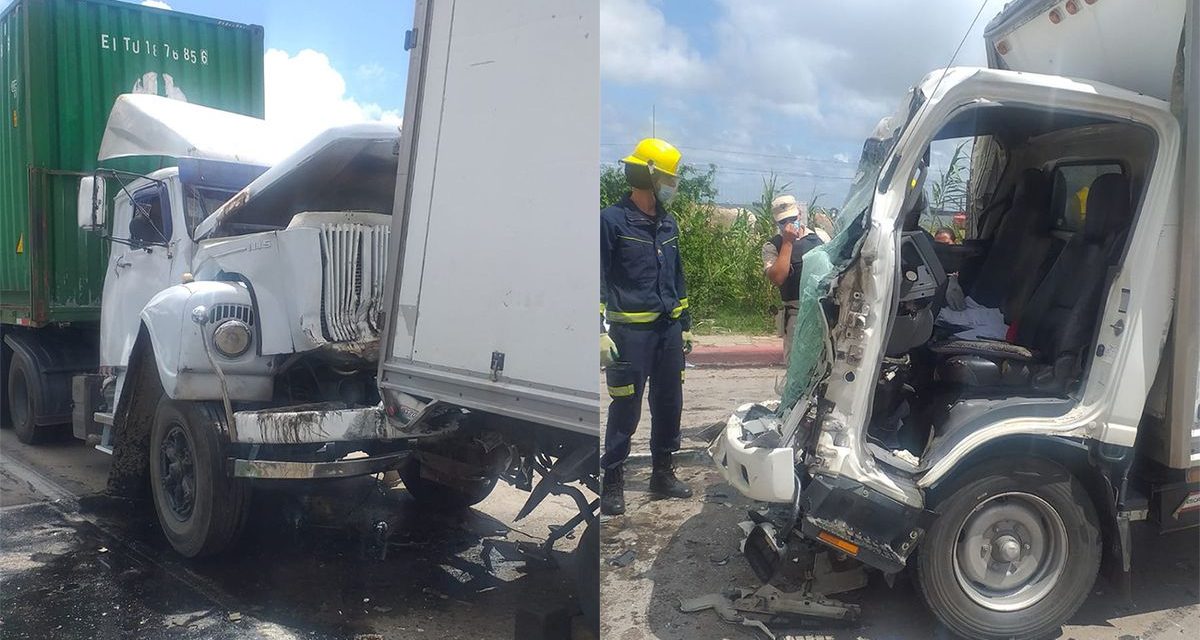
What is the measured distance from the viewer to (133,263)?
5.53 m

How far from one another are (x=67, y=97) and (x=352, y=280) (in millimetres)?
4000

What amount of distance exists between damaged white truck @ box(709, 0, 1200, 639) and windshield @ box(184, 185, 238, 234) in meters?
3.42

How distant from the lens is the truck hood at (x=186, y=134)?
5270mm

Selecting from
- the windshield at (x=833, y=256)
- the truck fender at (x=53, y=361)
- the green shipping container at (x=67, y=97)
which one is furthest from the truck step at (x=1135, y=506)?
the truck fender at (x=53, y=361)

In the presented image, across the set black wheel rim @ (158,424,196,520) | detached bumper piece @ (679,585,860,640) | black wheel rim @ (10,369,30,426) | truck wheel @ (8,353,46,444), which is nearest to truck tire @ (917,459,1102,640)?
detached bumper piece @ (679,585,860,640)

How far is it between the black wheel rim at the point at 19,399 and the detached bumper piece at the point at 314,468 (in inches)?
176

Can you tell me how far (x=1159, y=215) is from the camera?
2855mm

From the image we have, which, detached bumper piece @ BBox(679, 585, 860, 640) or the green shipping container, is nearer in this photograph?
detached bumper piece @ BBox(679, 585, 860, 640)

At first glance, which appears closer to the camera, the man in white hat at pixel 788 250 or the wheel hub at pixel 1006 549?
the wheel hub at pixel 1006 549

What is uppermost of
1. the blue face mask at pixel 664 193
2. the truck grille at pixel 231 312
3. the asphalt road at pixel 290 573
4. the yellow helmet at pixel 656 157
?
the yellow helmet at pixel 656 157

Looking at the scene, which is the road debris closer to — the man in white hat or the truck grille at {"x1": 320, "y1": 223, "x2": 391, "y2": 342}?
the man in white hat

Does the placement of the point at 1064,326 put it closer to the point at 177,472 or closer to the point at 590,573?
the point at 590,573

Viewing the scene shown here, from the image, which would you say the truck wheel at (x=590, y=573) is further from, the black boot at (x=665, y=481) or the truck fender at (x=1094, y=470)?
the truck fender at (x=1094, y=470)

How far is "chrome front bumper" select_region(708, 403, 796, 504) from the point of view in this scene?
9.27ft
